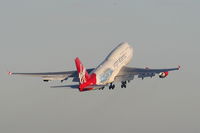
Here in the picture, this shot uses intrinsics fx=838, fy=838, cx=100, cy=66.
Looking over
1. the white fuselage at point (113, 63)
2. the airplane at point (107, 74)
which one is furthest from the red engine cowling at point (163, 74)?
the white fuselage at point (113, 63)

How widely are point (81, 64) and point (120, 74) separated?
15609mm

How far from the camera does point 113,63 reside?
15925cm

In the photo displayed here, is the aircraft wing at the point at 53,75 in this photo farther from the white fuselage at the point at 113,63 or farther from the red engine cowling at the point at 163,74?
the red engine cowling at the point at 163,74

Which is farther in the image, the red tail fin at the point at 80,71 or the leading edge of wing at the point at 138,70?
the leading edge of wing at the point at 138,70

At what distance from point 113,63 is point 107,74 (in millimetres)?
7031

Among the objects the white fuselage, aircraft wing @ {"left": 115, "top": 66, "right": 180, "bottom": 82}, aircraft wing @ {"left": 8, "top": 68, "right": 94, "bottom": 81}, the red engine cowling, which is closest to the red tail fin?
the white fuselage

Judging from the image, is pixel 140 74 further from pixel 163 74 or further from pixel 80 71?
pixel 80 71

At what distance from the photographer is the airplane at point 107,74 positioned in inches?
5733

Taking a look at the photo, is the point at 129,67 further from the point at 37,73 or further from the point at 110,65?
the point at 37,73

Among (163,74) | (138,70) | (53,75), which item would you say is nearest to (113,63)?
(138,70)

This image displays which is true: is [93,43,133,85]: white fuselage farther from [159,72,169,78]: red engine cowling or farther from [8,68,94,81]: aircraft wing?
[159,72,169,78]: red engine cowling

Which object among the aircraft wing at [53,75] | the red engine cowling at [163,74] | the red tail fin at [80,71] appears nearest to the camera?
the red tail fin at [80,71]

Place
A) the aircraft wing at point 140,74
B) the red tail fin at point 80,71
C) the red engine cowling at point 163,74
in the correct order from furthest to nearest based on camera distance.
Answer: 1. the red engine cowling at point 163,74
2. the aircraft wing at point 140,74
3. the red tail fin at point 80,71

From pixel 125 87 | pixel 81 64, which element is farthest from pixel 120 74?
pixel 81 64
